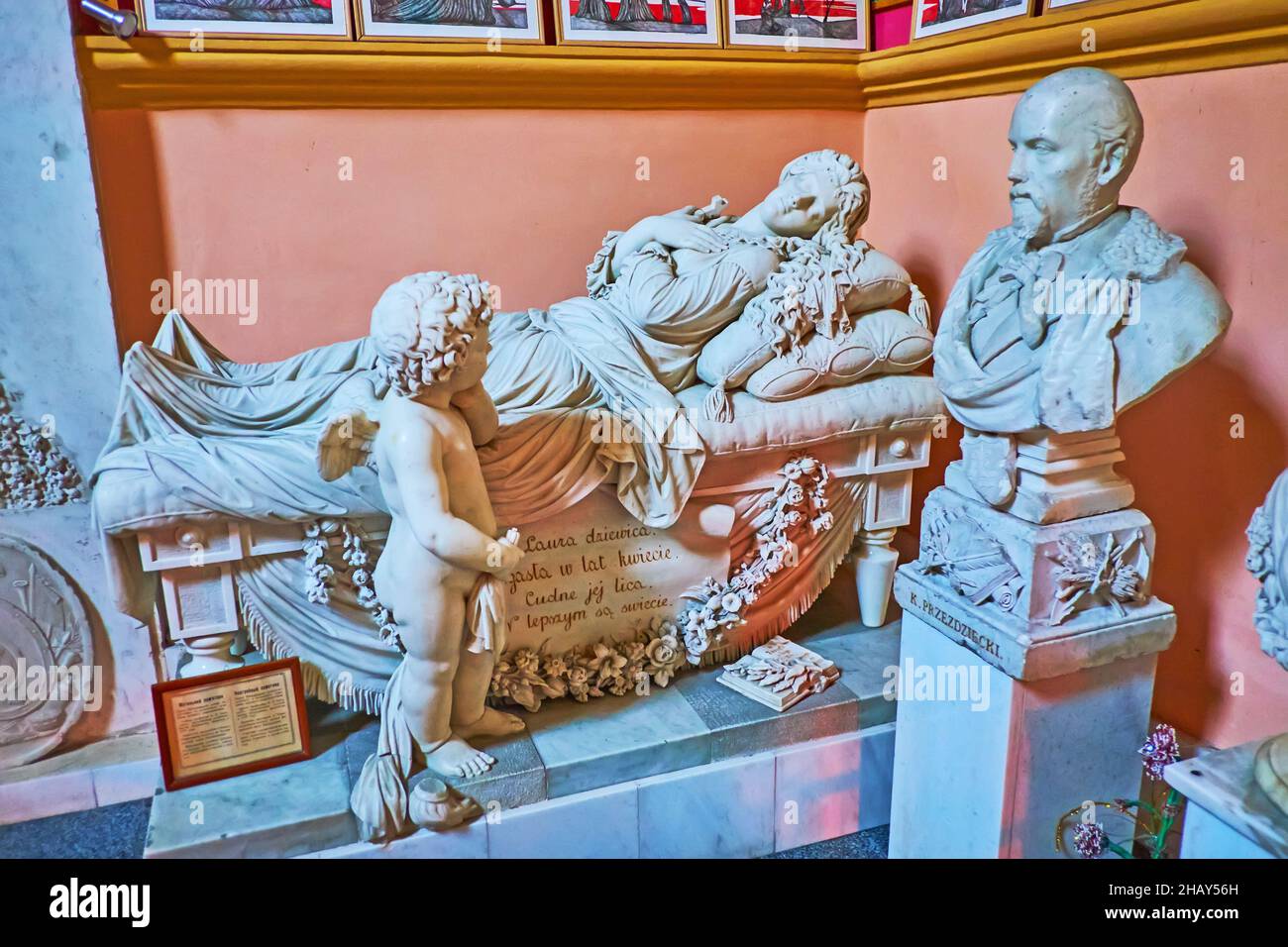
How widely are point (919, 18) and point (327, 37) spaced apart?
2008 millimetres

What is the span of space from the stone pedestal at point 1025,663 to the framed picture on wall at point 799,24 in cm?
208

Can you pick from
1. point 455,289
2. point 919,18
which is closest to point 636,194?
point 919,18

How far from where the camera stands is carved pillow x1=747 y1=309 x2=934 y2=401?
9.25ft

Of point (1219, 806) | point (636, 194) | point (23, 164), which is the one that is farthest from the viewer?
point (636, 194)

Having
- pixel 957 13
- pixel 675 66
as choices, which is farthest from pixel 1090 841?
pixel 675 66

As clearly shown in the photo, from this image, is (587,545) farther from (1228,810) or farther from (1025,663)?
(1228,810)

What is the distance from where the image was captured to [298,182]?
322cm

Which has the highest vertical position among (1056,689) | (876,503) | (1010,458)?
(1010,458)

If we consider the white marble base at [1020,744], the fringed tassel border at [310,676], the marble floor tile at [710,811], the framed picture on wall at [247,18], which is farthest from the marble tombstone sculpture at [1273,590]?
the framed picture on wall at [247,18]

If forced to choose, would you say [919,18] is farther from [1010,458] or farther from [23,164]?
[23,164]

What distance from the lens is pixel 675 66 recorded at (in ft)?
11.5

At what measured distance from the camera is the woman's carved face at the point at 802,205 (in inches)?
119

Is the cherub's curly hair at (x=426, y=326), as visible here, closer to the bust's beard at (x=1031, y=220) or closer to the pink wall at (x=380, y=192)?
the bust's beard at (x=1031, y=220)

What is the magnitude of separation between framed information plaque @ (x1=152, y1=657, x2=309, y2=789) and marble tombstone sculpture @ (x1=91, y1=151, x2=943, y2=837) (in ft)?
0.40
